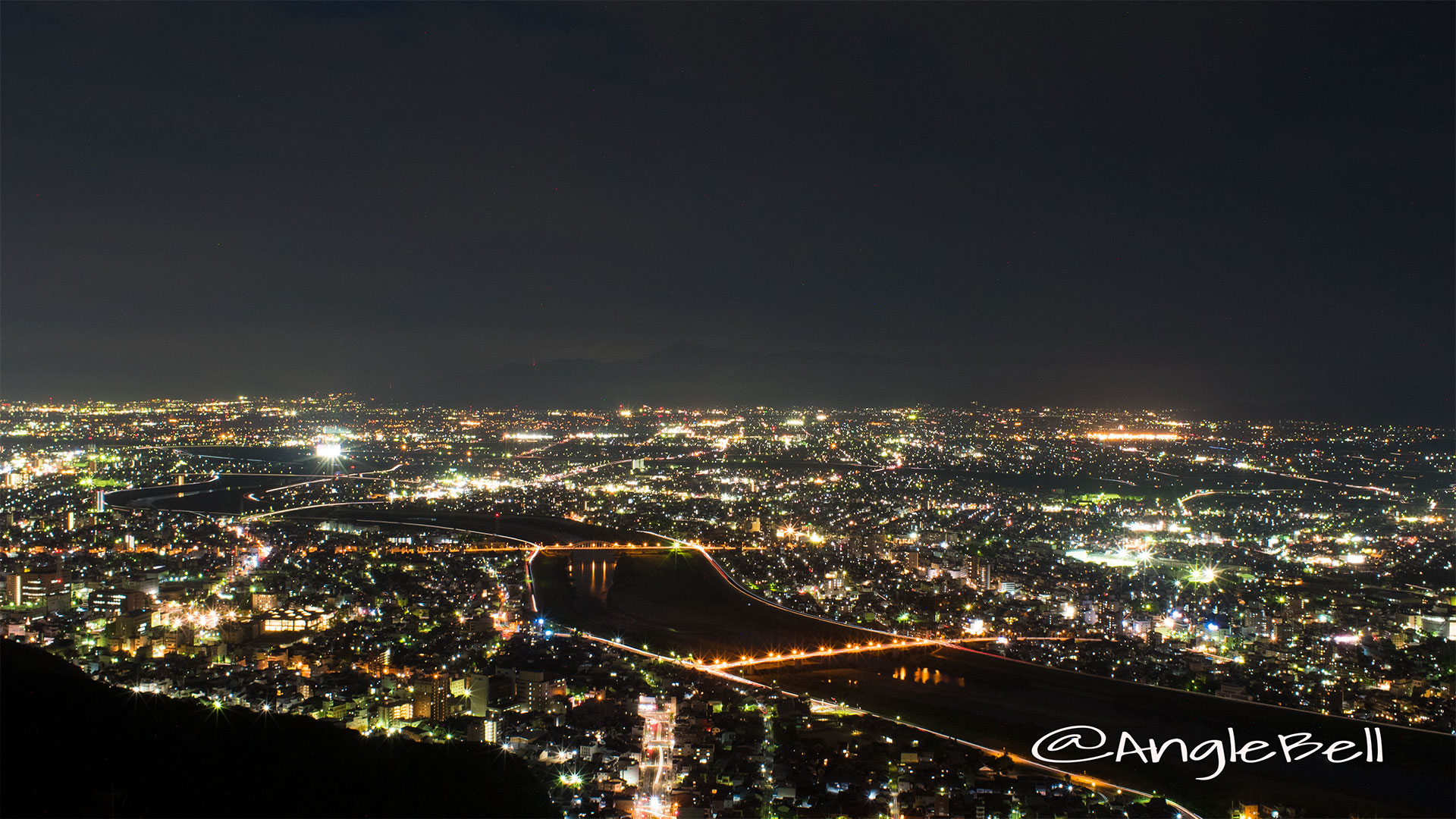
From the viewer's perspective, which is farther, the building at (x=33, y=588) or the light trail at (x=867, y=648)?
the building at (x=33, y=588)

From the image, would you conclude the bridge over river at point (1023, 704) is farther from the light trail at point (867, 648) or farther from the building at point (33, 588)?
the building at point (33, 588)

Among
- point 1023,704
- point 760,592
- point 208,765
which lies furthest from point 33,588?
point 1023,704

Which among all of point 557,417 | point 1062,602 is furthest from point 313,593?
point 557,417

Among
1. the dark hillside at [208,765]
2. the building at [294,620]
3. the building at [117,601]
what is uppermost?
the dark hillside at [208,765]

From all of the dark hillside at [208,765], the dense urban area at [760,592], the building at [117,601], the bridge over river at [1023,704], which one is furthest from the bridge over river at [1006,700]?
the building at [117,601]

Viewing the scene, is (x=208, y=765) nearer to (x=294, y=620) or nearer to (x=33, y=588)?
(x=294, y=620)

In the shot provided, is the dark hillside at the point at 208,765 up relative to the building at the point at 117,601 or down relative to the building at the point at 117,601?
up

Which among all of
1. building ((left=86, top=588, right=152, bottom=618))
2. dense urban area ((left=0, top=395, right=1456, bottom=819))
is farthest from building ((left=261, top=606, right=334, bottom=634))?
building ((left=86, top=588, right=152, bottom=618))

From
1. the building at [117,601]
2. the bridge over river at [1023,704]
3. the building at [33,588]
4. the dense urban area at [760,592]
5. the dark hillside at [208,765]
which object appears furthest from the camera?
the building at [33,588]

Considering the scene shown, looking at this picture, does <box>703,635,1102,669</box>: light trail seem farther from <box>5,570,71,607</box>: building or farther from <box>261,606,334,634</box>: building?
<box>5,570,71,607</box>: building
